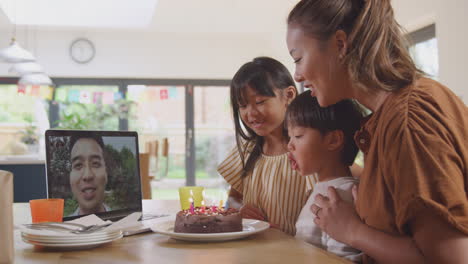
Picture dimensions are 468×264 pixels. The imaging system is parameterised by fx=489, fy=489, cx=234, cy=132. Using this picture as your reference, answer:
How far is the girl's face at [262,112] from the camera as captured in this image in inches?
69.4

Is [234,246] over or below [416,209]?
below

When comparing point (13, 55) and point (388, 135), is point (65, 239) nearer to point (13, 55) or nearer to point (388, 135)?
point (388, 135)

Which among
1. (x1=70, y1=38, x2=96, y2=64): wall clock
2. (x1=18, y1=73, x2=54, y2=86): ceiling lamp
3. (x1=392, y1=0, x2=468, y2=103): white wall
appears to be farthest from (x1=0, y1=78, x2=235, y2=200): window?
(x1=392, y1=0, x2=468, y2=103): white wall

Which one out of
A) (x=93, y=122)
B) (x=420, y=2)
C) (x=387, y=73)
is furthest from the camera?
(x=93, y=122)

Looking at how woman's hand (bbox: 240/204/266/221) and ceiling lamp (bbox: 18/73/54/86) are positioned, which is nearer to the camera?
woman's hand (bbox: 240/204/266/221)

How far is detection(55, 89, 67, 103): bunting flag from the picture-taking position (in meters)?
7.65

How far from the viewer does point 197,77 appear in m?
7.96

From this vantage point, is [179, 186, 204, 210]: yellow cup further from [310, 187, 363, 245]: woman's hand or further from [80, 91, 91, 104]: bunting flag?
[80, 91, 91, 104]: bunting flag

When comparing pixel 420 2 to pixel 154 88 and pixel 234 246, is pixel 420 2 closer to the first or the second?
pixel 234 246

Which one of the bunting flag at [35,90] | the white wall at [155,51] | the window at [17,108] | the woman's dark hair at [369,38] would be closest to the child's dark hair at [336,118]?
the woman's dark hair at [369,38]

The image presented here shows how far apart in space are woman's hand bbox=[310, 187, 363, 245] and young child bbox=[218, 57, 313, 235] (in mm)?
469

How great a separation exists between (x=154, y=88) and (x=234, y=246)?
721 centimetres

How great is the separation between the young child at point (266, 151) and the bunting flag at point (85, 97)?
627 centimetres

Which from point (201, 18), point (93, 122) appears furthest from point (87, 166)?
point (93, 122)
